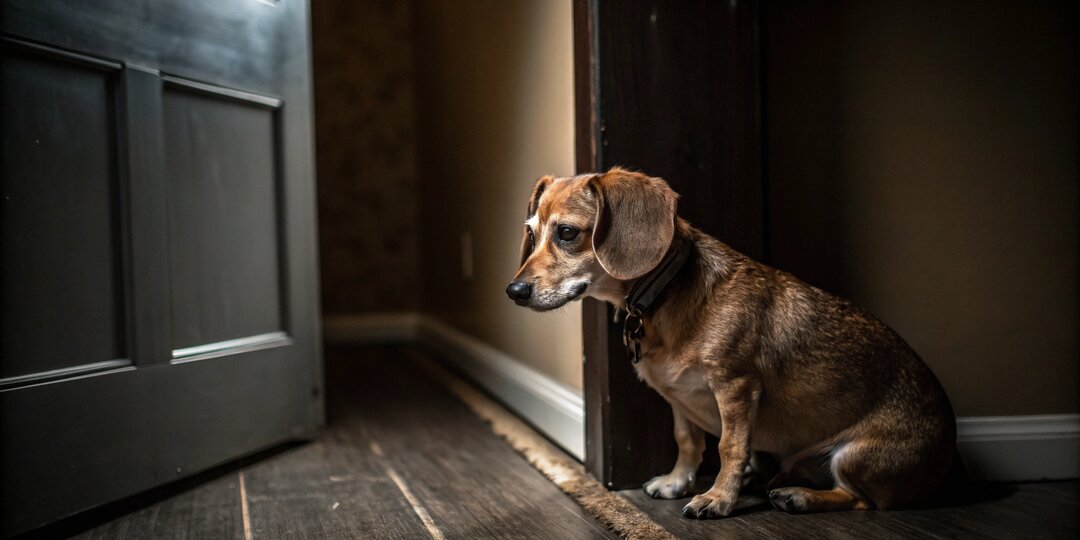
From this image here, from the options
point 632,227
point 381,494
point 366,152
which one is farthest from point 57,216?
point 366,152

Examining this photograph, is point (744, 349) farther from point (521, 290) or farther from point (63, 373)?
point (63, 373)

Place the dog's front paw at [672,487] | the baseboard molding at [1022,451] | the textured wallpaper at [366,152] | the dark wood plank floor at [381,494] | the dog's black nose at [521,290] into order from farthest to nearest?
the textured wallpaper at [366,152] < the baseboard molding at [1022,451] < the dog's front paw at [672,487] < the dark wood plank floor at [381,494] < the dog's black nose at [521,290]

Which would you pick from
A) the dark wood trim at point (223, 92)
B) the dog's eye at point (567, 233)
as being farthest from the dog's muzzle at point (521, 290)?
the dark wood trim at point (223, 92)

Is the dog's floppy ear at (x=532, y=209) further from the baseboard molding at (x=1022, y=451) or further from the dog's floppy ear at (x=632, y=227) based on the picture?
the baseboard molding at (x=1022, y=451)

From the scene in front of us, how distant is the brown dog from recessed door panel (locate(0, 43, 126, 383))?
882mm

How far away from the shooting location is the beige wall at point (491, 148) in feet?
6.68

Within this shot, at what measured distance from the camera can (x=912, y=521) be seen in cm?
143

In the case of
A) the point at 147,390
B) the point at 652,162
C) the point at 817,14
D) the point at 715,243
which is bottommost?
the point at 147,390

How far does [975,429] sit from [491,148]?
1.74m

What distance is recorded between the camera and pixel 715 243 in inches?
60.0

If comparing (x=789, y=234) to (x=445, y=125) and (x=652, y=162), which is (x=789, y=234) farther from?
(x=445, y=125)

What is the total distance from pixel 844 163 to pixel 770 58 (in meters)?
0.30

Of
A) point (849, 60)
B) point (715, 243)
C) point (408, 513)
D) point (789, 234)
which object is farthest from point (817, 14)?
point (408, 513)

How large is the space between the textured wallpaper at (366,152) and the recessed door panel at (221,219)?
2.11 m
